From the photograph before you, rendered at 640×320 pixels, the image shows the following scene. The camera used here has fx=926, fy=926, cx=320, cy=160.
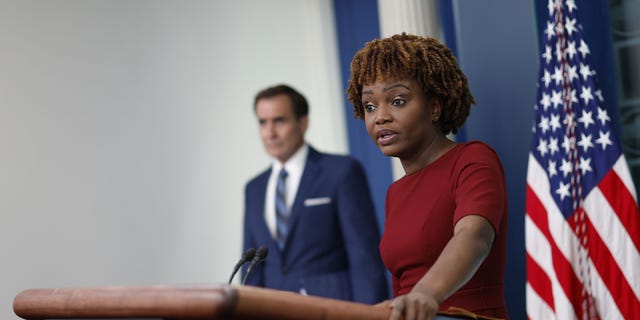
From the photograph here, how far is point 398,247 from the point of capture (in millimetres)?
2189

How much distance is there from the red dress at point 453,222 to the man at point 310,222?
2.08m

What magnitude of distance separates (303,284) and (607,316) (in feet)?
5.05

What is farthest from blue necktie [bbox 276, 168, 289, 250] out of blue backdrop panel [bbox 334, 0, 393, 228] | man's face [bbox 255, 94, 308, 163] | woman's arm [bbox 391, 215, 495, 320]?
woman's arm [bbox 391, 215, 495, 320]

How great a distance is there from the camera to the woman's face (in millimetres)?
2246

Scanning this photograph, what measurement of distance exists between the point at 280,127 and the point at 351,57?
150 centimetres

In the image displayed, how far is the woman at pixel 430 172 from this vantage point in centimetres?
204

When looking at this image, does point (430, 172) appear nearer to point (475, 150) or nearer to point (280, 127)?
point (475, 150)

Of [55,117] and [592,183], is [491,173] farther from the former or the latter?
[55,117]

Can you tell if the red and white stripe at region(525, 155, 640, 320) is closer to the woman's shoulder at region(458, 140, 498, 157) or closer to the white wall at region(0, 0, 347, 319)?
the woman's shoulder at region(458, 140, 498, 157)

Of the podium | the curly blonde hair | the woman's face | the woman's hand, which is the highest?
the curly blonde hair

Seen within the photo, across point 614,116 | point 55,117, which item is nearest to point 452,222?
point 614,116

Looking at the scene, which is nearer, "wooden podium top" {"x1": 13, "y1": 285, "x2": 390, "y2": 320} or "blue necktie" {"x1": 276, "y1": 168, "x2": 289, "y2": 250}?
"wooden podium top" {"x1": 13, "y1": 285, "x2": 390, "y2": 320}

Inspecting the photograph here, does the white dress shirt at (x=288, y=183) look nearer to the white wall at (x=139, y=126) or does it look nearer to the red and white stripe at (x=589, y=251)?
the red and white stripe at (x=589, y=251)

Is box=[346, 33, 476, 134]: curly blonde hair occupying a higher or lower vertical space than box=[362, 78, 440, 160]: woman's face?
higher
